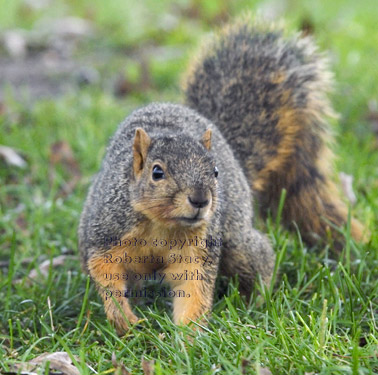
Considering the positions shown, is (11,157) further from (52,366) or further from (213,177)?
(52,366)

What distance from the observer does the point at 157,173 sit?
7.95 feet

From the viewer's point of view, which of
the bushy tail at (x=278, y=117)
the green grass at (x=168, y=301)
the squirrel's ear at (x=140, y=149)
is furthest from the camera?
the bushy tail at (x=278, y=117)

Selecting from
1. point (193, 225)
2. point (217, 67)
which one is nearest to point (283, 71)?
point (217, 67)

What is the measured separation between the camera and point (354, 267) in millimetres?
3053

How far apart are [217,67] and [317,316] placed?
4.92 feet

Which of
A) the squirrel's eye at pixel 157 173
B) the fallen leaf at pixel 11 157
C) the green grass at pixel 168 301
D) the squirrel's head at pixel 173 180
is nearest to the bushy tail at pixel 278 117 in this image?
the green grass at pixel 168 301

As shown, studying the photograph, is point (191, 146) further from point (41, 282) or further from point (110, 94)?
point (110, 94)

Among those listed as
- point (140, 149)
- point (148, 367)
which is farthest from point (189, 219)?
point (148, 367)

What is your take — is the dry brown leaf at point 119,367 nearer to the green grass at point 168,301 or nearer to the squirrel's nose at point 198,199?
the green grass at point 168,301

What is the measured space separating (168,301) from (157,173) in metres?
0.75

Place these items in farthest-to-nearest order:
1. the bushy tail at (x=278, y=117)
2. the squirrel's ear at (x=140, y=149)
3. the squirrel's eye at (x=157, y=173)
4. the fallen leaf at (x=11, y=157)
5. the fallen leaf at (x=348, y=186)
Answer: the fallen leaf at (x=11, y=157)
the fallen leaf at (x=348, y=186)
the bushy tail at (x=278, y=117)
the squirrel's ear at (x=140, y=149)
the squirrel's eye at (x=157, y=173)

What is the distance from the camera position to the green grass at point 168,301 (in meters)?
2.23

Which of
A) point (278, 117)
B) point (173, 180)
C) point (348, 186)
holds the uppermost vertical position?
point (278, 117)

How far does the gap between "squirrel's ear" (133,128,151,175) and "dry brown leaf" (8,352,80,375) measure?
709 millimetres
